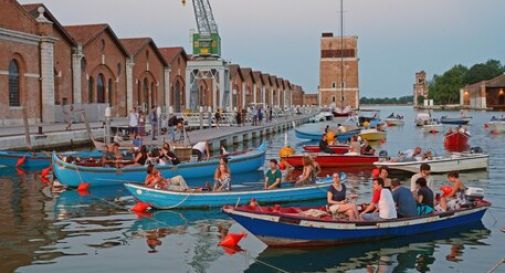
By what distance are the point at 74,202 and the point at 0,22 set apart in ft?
86.3

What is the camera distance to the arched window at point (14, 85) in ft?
140

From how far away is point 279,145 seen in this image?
153ft

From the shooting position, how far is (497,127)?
209 ft

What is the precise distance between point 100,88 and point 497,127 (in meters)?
39.4

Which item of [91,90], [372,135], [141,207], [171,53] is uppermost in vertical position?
[171,53]

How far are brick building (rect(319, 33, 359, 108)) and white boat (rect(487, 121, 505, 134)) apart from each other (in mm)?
77747

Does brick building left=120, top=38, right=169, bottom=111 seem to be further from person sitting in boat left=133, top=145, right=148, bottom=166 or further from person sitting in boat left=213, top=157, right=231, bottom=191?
person sitting in boat left=213, top=157, right=231, bottom=191

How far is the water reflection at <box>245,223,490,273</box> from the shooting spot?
41.7 ft

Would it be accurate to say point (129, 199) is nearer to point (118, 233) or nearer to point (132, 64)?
point (118, 233)

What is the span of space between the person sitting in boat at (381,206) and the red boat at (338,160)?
14286mm

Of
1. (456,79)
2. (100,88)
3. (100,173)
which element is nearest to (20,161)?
(100,173)

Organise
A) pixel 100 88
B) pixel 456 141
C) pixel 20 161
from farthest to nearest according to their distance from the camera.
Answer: pixel 100 88 → pixel 456 141 → pixel 20 161

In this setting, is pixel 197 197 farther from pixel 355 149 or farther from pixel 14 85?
pixel 14 85

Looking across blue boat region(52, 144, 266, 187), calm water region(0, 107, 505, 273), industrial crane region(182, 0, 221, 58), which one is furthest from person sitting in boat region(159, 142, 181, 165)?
industrial crane region(182, 0, 221, 58)
